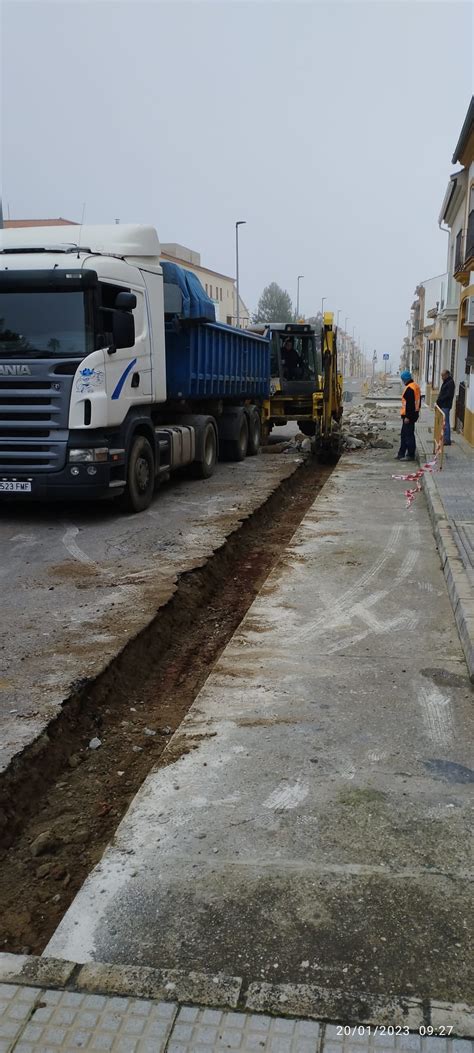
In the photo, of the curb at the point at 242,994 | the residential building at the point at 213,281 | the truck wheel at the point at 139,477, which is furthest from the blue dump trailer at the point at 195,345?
the residential building at the point at 213,281

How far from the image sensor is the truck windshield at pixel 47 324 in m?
9.20

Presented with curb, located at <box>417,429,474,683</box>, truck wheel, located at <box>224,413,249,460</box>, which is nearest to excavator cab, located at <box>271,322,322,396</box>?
truck wheel, located at <box>224,413,249,460</box>

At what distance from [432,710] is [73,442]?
234 inches

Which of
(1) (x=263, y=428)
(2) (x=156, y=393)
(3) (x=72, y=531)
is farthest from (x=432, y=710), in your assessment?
(1) (x=263, y=428)

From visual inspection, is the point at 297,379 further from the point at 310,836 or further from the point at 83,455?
the point at 310,836

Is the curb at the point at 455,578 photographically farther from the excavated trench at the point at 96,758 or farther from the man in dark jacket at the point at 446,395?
the man in dark jacket at the point at 446,395

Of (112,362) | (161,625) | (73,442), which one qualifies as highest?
(112,362)

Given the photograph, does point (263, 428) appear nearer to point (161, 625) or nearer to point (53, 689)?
point (161, 625)

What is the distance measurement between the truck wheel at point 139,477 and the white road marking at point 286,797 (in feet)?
22.7

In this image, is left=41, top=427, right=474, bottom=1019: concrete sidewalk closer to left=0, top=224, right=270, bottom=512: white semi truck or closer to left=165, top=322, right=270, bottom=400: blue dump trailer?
left=0, top=224, right=270, bottom=512: white semi truck

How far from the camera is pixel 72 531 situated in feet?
31.3

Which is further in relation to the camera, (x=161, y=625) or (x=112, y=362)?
(x=112, y=362)

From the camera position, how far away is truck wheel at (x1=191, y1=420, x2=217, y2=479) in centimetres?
1374

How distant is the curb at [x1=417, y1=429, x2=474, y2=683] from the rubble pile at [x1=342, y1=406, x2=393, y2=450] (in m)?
9.22
